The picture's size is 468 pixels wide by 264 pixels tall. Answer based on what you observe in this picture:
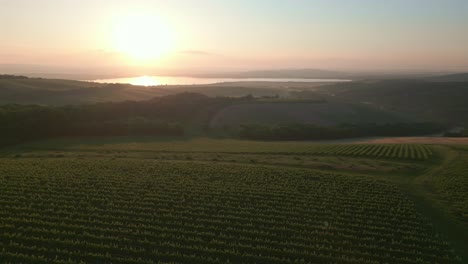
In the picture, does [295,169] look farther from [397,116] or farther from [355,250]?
[397,116]

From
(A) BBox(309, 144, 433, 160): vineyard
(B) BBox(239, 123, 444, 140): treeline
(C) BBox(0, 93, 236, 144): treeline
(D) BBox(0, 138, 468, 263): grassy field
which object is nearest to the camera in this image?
(D) BBox(0, 138, 468, 263): grassy field

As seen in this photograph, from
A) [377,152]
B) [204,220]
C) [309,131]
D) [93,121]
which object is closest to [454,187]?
[377,152]

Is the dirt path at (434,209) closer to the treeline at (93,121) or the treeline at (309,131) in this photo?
the treeline at (309,131)

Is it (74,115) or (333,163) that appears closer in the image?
(333,163)

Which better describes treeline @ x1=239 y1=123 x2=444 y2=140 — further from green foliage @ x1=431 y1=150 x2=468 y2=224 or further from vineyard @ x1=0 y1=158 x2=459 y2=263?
vineyard @ x1=0 y1=158 x2=459 y2=263

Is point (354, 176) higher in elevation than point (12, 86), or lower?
lower

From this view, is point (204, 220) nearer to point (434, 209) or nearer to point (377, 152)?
point (434, 209)

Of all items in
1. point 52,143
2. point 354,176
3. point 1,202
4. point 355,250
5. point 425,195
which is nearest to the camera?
point 355,250

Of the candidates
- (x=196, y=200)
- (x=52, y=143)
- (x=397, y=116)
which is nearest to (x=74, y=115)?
(x=52, y=143)

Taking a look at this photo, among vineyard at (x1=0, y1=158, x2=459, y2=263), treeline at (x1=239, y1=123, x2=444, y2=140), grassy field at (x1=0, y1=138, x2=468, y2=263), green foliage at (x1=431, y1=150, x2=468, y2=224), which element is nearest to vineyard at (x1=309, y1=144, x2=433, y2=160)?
green foliage at (x1=431, y1=150, x2=468, y2=224)
